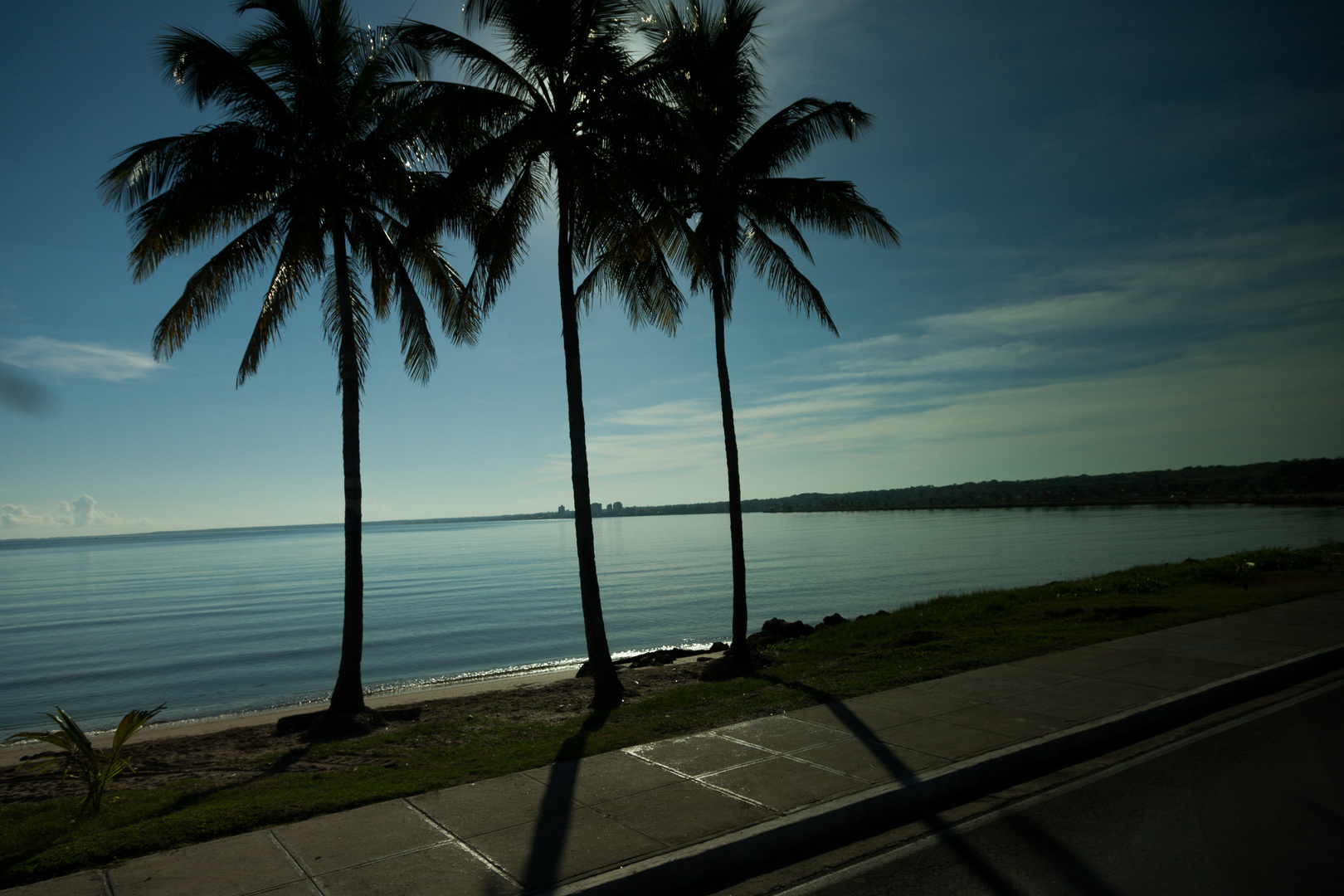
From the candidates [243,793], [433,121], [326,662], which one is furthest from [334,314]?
[326,662]

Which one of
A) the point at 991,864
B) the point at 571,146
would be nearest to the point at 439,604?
the point at 571,146

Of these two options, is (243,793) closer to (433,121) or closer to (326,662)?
(433,121)

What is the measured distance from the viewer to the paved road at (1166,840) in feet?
14.0

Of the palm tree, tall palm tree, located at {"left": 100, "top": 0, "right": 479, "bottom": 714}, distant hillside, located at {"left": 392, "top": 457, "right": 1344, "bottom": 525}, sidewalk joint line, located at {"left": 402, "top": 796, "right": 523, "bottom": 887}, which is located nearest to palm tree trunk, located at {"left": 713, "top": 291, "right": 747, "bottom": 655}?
the palm tree

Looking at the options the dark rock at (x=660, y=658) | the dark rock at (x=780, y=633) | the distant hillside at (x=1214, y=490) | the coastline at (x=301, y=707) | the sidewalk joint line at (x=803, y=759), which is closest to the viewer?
the sidewalk joint line at (x=803, y=759)

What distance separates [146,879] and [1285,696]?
10.00 metres

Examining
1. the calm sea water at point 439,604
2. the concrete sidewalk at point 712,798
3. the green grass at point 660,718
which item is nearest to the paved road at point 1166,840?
the concrete sidewalk at point 712,798

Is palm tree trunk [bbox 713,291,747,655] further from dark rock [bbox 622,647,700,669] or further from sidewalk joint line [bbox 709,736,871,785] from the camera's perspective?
sidewalk joint line [bbox 709,736,871,785]

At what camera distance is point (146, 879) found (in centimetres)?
442

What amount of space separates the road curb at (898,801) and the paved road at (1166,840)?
0.45 meters

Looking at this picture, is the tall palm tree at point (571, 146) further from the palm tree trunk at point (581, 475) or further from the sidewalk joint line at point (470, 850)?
the sidewalk joint line at point (470, 850)

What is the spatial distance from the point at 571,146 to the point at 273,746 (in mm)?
9296

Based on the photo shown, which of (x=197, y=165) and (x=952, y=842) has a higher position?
(x=197, y=165)

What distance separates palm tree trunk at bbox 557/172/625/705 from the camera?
37.9 ft
